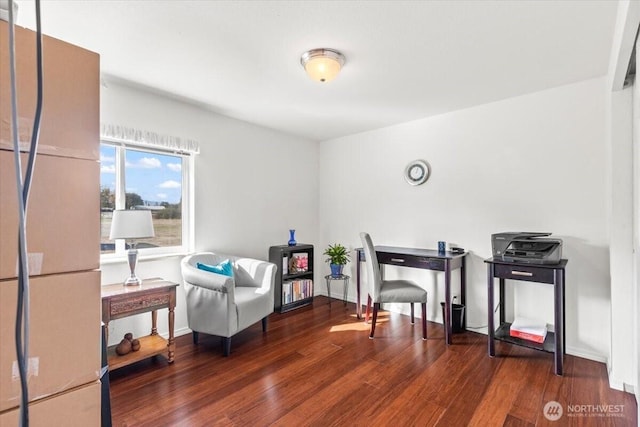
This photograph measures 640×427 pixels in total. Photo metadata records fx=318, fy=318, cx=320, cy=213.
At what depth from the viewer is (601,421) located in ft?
5.89

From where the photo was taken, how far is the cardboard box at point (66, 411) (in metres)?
0.68

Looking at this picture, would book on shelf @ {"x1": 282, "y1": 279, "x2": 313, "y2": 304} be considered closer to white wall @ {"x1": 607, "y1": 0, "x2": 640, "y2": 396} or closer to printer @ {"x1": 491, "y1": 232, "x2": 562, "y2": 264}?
printer @ {"x1": 491, "y1": 232, "x2": 562, "y2": 264}

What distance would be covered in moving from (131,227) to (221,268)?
86cm

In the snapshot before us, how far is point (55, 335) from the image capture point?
2.37 ft

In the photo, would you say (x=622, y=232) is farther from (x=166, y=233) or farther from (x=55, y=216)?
(x=166, y=233)

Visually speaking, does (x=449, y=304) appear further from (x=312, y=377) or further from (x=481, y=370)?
(x=312, y=377)

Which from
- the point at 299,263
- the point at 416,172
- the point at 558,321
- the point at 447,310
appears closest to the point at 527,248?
the point at 558,321

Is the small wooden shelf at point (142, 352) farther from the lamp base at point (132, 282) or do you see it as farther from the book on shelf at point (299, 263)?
the book on shelf at point (299, 263)

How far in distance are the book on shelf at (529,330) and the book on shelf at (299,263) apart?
90.8 inches

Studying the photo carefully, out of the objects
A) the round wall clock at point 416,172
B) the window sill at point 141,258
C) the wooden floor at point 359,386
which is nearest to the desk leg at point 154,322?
the wooden floor at point 359,386

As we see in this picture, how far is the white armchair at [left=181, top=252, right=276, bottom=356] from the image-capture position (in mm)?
2602

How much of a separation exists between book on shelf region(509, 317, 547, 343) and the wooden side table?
110 inches

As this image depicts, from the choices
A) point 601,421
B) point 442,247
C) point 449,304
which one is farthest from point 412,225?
point 601,421

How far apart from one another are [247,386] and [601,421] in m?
2.12
